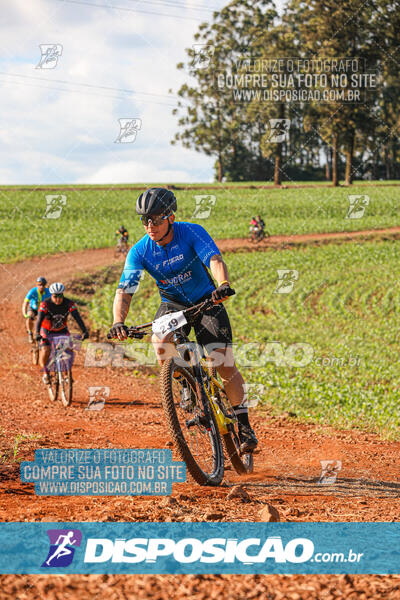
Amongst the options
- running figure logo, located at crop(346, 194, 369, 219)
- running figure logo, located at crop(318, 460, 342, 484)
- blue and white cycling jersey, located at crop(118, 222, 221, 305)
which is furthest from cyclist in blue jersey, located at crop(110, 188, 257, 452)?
running figure logo, located at crop(346, 194, 369, 219)

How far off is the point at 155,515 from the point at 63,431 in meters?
4.52

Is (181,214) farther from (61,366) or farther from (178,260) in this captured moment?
(178,260)

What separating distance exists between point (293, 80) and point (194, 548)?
2255 inches

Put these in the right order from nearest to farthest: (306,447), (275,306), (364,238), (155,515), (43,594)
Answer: (43,594), (155,515), (306,447), (275,306), (364,238)

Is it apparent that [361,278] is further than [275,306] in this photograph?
Yes

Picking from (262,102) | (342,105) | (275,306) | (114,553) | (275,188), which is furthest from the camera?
(275,188)

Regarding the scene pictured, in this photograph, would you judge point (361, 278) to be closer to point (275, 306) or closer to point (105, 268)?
point (275, 306)

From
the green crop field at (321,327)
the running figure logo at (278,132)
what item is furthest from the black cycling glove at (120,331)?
the running figure logo at (278,132)

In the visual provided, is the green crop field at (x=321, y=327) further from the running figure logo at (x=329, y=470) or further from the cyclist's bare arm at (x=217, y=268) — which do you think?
the cyclist's bare arm at (x=217, y=268)

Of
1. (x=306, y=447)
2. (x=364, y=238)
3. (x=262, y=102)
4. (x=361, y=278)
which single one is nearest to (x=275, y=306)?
(x=361, y=278)

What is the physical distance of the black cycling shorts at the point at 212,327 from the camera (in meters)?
5.38

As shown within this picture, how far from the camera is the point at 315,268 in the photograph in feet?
93.4

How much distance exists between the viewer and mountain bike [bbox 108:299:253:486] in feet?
16.0

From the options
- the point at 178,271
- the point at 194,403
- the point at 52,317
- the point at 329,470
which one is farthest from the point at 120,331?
the point at 52,317
